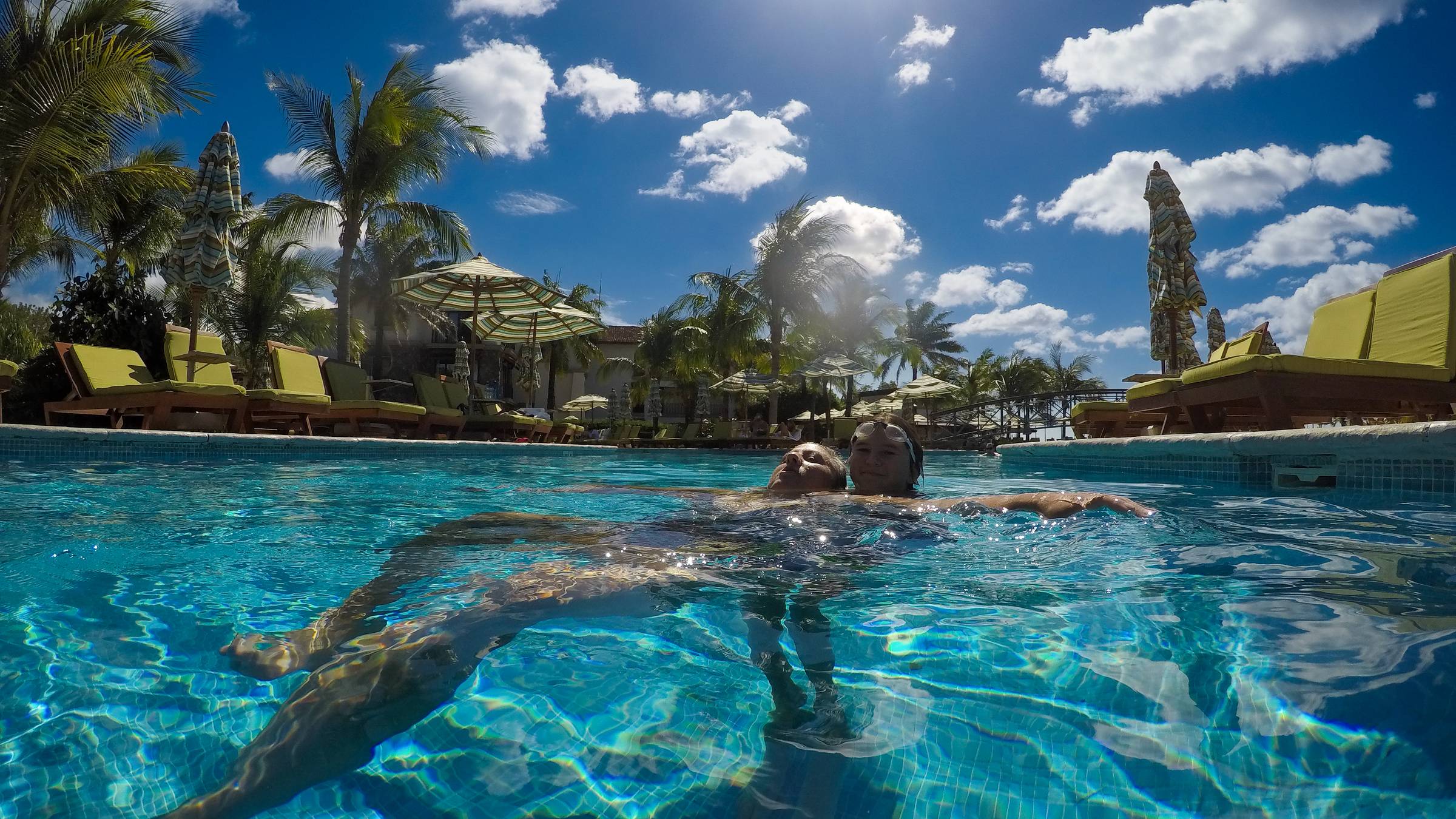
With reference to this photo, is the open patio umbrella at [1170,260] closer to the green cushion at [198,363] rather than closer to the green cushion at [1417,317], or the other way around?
the green cushion at [1417,317]

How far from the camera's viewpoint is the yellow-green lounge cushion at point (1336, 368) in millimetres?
5426

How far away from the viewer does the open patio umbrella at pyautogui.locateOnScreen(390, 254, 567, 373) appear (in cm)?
1291

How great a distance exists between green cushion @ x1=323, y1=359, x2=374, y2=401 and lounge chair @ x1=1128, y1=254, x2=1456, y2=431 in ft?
37.3

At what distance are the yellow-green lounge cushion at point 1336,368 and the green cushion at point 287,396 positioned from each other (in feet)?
33.6

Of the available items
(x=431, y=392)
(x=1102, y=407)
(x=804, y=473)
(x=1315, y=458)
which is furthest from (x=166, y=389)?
(x=1102, y=407)

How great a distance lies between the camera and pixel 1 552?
2.37 m

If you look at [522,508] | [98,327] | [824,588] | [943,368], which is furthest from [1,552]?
[943,368]

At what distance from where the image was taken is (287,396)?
915 centimetres

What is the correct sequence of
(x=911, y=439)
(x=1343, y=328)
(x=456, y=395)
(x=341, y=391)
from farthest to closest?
(x=456, y=395) → (x=341, y=391) → (x=1343, y=328) → (x=911, y=439)

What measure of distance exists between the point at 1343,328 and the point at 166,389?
12.3 meters

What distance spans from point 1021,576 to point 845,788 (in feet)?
4.16

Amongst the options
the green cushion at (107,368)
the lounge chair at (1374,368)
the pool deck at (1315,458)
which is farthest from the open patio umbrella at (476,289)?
the lounge chair at (1374,368)

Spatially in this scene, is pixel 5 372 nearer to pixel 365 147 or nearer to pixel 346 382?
pixel 346 382

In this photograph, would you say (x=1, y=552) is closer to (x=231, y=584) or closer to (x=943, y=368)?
(x=231, y=584)
